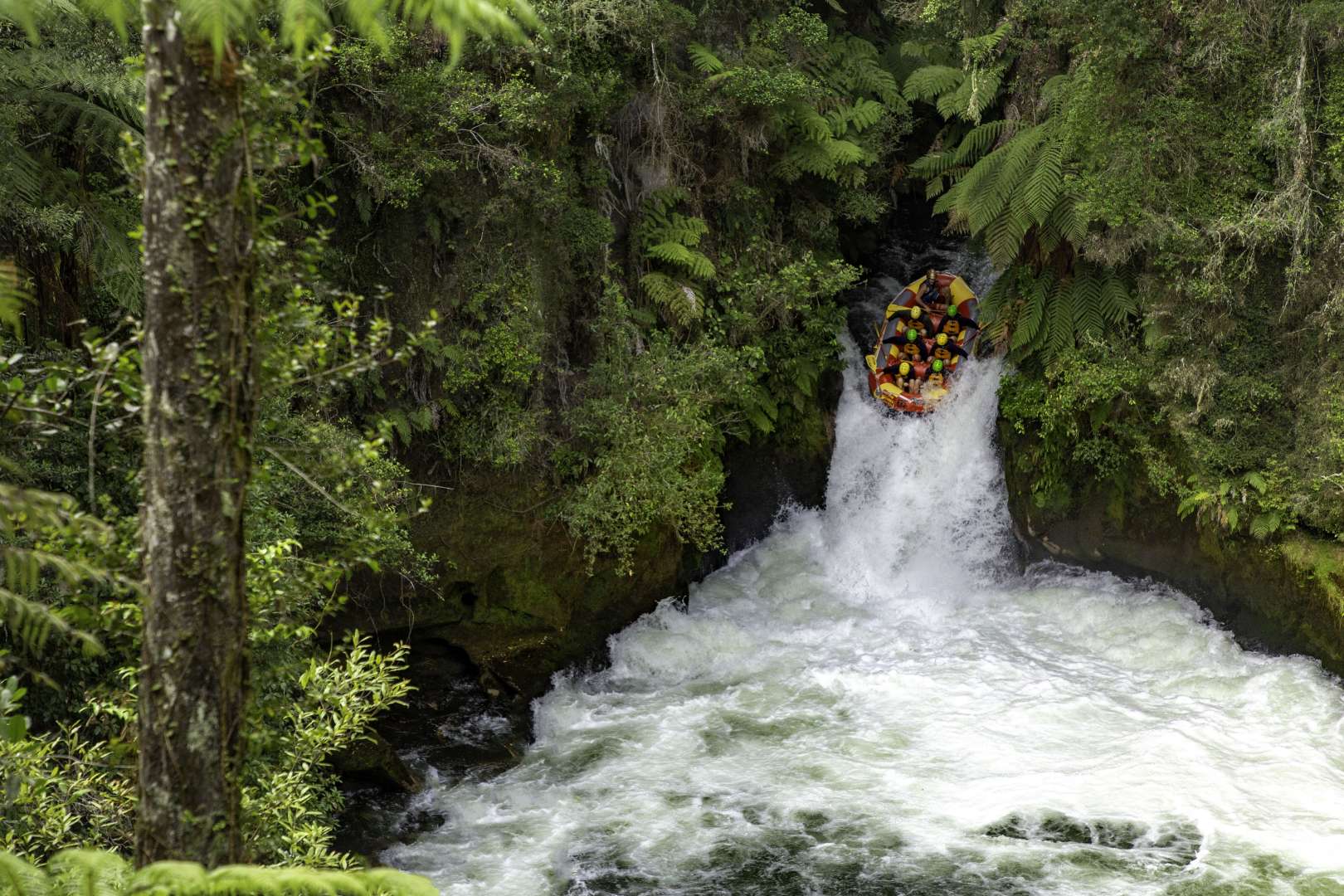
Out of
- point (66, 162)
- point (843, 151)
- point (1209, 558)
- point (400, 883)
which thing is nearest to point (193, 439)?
point (400, 883)

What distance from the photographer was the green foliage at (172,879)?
2.66m

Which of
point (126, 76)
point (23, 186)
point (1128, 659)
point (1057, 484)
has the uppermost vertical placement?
point (126, 76)

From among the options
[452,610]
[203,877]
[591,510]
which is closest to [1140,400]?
[591,510]

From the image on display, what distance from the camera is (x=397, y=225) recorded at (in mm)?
10047

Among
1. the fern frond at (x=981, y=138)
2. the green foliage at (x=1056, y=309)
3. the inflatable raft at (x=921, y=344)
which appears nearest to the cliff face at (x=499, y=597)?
the inflatable raft at (x=921, y=344)

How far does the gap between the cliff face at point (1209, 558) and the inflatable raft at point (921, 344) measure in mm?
1060

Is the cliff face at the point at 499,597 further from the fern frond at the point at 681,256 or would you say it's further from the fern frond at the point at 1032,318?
the fern frond at the point at 1032,318

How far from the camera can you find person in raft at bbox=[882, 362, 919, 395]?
44.4ft

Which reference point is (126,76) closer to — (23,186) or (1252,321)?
(23,186)

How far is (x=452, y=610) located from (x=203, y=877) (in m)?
7.74

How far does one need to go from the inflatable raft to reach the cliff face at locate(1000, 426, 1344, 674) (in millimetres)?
1060

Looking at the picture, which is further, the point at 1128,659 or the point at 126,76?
the point at 1128,659

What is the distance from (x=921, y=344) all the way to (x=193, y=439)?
11428 mm

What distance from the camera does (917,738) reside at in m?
9.33
